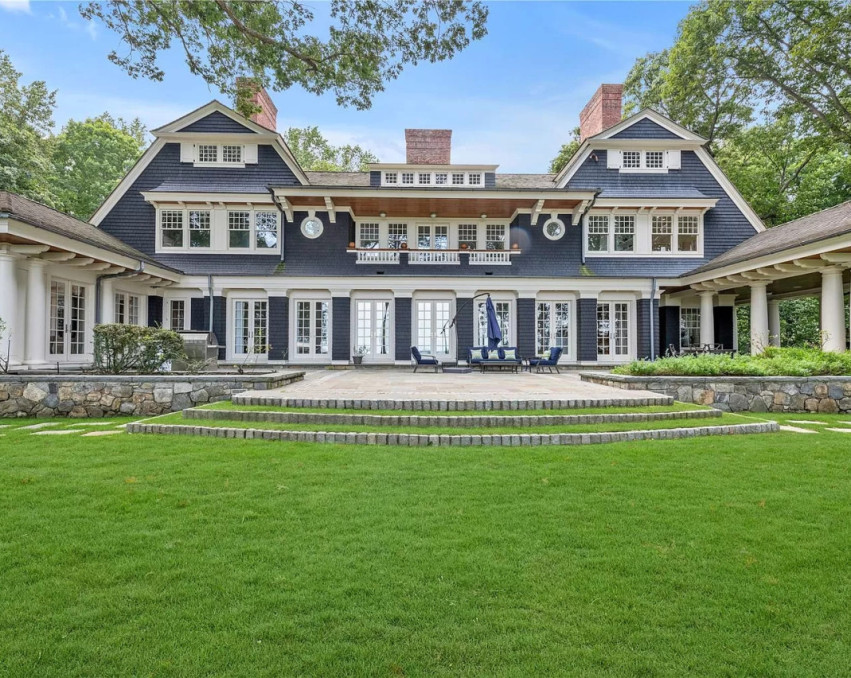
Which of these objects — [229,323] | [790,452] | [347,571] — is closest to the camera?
[347,571]

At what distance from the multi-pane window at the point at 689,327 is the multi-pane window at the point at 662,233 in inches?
110

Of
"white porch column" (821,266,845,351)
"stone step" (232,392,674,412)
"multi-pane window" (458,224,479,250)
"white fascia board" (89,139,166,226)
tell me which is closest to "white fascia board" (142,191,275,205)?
"white fascia board" (89,139,166,226)

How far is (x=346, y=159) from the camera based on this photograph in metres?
40.2

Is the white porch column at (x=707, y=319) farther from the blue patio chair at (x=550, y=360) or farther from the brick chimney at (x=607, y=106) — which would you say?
the brick chimney at (x=607, y=106)

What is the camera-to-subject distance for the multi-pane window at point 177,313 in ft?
56.7

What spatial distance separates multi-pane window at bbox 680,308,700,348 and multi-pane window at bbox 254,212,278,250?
16374mm

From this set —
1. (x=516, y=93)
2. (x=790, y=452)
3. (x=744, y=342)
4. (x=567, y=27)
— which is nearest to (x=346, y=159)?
(x=516, y=93)

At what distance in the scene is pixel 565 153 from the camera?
29.5m

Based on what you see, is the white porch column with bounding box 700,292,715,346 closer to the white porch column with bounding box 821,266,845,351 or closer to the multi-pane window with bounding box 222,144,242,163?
the white porch column with bounding box 821,266,845,351

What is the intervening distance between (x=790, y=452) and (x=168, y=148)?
67.5 feet

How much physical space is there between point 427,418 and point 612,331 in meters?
12.9

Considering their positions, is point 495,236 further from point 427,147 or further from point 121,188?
point 121,188

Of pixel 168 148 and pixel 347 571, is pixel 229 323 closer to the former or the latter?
pixel 168 148

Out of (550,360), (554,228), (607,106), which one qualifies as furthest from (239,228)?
(607,106)
